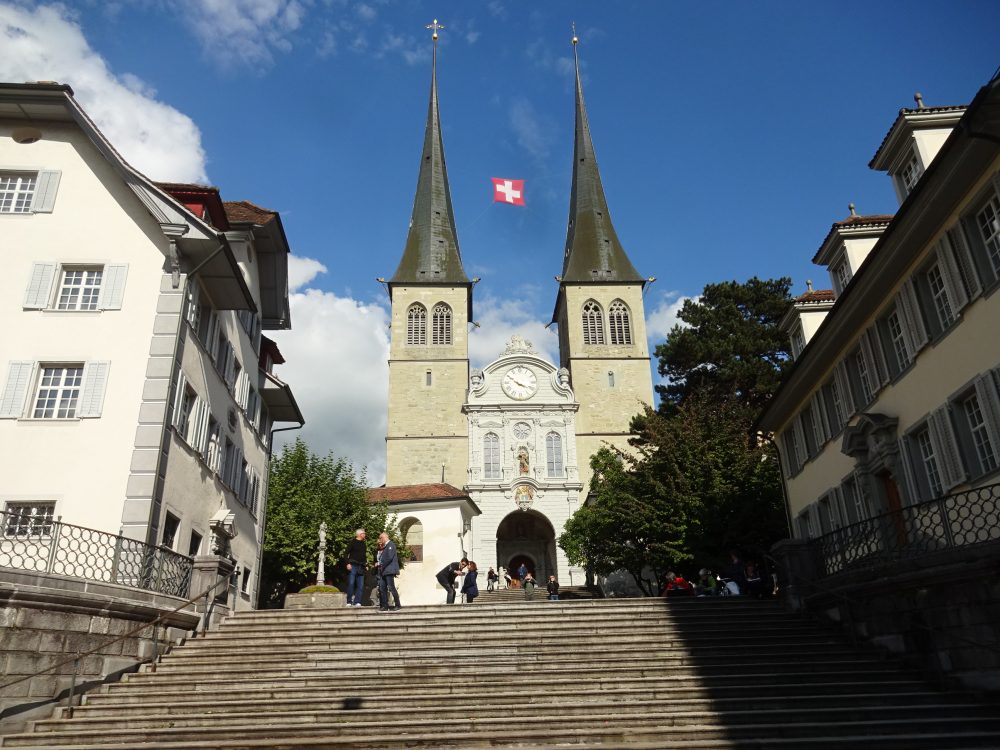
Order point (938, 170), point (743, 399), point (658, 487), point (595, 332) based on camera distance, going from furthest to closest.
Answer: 1. point (595, 332)
2. point (743, 399)
3. point (658, 487)
4. point (938, 170)

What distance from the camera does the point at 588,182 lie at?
69250 millimetres

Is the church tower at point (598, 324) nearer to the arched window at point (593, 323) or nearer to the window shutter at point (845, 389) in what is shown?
the arched window at point (593, 323)

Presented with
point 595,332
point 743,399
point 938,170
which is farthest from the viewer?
point 595,332

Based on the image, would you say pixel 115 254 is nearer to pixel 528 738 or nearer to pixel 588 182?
pixel 528 738

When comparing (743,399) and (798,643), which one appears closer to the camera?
(798,643)

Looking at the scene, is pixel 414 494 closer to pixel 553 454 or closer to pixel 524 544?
pixel 553 454

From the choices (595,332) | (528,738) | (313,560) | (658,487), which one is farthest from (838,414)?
(595,332)

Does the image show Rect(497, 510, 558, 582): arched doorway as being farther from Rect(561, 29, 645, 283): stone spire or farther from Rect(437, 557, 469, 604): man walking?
Rect(437, 557, 469, 604): man walking

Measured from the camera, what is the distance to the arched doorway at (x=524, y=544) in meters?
57.0

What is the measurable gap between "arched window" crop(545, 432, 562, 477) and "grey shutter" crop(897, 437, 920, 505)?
125 ft

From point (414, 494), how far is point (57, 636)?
31305mm

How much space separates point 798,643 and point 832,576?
1745mm

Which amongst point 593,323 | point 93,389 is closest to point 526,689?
point 93,389

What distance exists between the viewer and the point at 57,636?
11.9 metres
